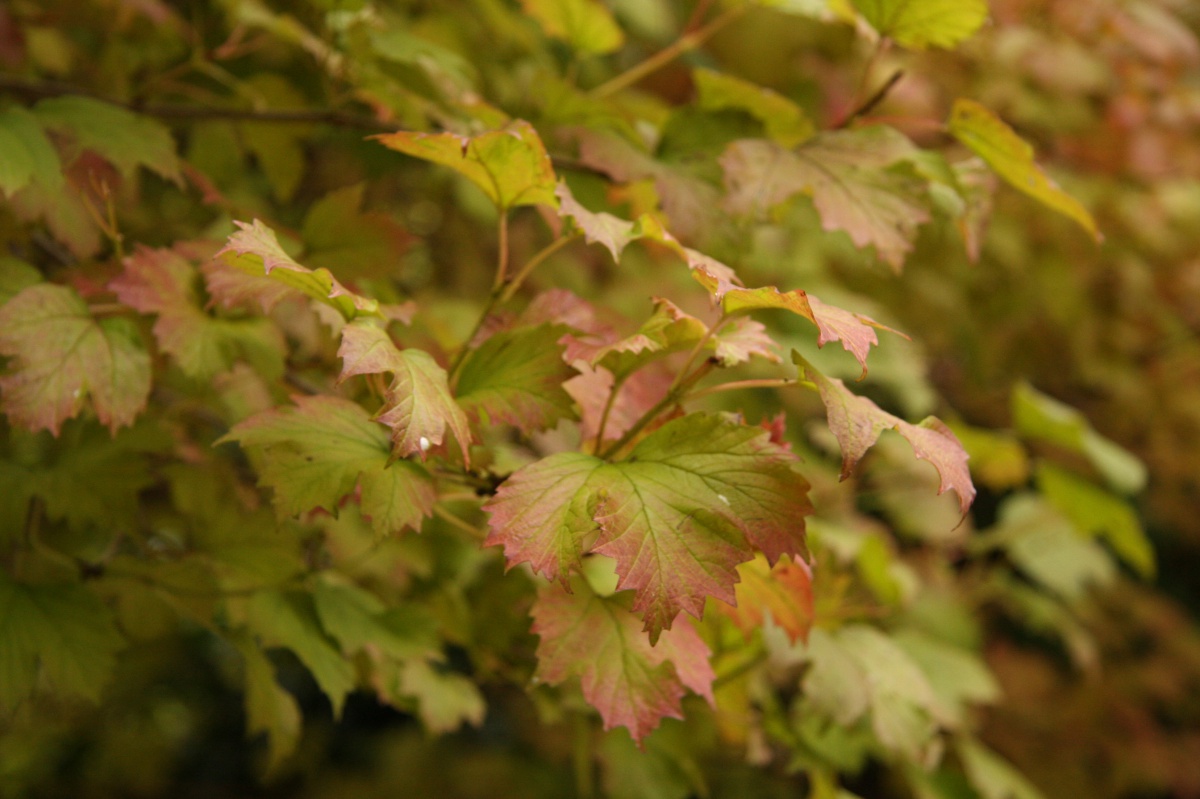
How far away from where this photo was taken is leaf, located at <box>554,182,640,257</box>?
77 centimetres

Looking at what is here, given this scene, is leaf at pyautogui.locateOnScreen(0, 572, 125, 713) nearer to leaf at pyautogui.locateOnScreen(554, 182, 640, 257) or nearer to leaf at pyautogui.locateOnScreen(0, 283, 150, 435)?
leaf at pyautogui.locateOnScreen(0, 283, 150, 435)

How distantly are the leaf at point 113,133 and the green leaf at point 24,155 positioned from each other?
43 mm

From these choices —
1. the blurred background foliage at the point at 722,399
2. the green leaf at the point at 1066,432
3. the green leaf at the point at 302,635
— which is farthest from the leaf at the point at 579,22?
the green leaf at the point at 1066,432

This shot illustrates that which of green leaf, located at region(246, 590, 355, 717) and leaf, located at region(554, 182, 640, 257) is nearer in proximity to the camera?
leaf, located at region(554, 182, 640, 257)

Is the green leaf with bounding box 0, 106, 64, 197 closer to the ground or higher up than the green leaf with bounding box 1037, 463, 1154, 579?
higher up

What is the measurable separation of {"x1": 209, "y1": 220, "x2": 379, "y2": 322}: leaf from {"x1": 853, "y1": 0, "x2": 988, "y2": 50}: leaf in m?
0.68

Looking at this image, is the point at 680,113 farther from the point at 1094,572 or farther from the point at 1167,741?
the point at 1167,741

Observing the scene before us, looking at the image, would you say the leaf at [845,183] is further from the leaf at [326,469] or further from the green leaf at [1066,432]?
the green leaf at [1066,432]

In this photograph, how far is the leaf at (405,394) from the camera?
0.66 metres

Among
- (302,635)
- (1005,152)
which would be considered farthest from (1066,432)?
(302,635)

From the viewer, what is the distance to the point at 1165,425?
2.64m

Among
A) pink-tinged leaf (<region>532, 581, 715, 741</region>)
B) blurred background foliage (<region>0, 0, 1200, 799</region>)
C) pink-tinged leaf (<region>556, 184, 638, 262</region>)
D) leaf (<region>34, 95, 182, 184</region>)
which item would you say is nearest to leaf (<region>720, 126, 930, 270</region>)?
blurred background foliage (<region>0, 0, 1200, 799</region>)

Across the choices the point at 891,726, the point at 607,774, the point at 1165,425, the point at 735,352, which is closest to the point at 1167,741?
the point at 1165,425

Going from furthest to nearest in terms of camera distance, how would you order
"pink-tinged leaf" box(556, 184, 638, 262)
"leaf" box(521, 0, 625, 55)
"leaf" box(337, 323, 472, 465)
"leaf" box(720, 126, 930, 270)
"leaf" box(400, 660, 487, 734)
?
1. "leaf" box(521, 0, 625, 55)
2. "leaf" box(400, 660, 487, 734)
3. "leaf" box(720, 126, 930, 270)
4. "pink-tinged leaf" box(556, 184, 638, 262)
5. "leaf" box(337, 323, 472, 465)
